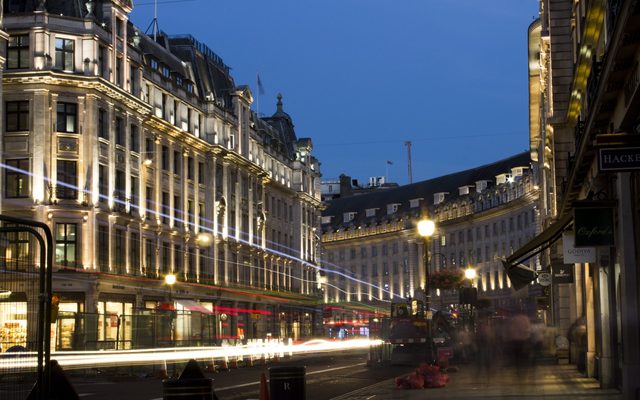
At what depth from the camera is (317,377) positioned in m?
40.7

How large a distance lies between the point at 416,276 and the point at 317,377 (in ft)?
378

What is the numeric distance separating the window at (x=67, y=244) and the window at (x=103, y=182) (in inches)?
113

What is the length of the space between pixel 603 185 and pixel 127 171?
4325cm

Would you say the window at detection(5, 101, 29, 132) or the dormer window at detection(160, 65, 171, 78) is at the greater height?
the dormer window at detection(160, 65, 171, 78)

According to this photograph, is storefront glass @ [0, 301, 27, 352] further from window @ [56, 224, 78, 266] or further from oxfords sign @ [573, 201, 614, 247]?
window @ [56, 224, 78, 266]

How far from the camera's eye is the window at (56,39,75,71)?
6175 centimetres

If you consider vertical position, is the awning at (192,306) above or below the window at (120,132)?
below

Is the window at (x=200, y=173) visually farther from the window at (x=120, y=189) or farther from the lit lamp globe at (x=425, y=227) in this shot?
the lit lamp globe at (x=425, y=227)

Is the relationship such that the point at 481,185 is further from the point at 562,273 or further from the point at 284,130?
the point at 562,273

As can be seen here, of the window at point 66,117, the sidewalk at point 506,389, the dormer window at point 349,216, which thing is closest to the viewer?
the sidewalk at point 506,389

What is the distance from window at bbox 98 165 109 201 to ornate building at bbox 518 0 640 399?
91.7 ft

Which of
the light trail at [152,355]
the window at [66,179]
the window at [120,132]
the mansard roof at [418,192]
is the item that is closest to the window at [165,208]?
the window at [120,132]

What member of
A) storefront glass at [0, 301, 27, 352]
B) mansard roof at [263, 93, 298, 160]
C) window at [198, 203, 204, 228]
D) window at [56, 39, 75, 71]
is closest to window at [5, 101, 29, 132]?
window at [56, 39, 75, 71]

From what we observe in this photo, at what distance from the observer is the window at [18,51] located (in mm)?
61000
